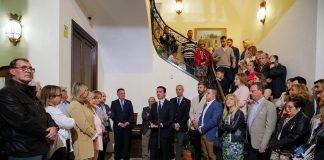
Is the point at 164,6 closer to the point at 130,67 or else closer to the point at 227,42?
the point at 227,42

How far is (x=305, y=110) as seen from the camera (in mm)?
3551

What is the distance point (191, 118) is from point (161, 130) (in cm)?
57

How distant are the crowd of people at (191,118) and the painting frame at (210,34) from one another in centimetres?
278

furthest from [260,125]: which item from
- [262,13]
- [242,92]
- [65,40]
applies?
[262,13]

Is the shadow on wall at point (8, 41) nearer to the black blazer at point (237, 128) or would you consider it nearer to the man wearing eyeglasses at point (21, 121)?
the man wearing eyeglasses at point (21, 121)

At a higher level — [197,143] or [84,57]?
[84,57]

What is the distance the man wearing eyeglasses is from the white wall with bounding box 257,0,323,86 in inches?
156

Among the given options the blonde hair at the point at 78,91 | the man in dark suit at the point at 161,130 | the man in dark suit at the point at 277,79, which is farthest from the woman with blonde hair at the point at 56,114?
the man in dark suit at the point at 277,79

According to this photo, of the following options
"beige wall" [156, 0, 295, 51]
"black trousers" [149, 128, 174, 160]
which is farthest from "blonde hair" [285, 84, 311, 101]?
"beige wall" [156, 0, 295, 51]

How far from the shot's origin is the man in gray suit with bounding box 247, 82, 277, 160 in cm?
402

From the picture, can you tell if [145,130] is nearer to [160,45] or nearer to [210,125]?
[210,125]

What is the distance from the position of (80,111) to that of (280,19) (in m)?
4.73

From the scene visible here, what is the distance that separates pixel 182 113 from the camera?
580 cm

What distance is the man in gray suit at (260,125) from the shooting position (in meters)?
4.02
